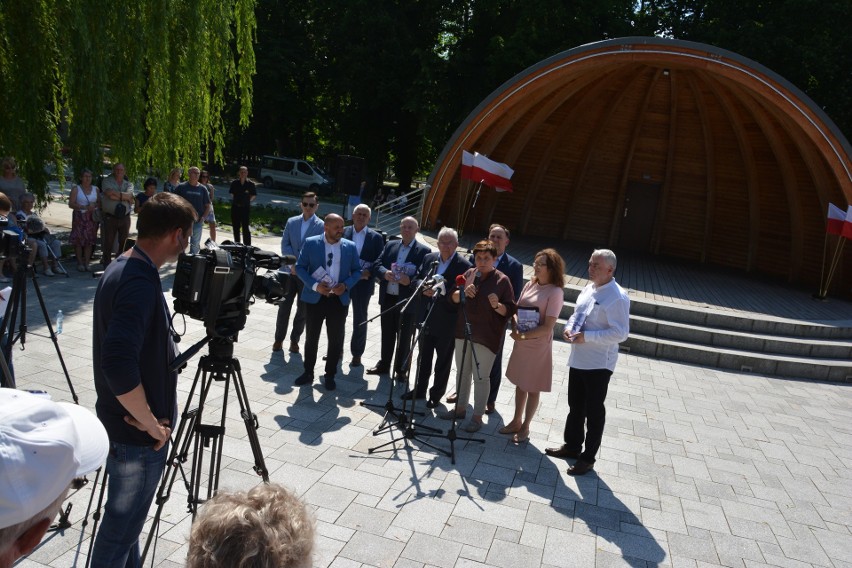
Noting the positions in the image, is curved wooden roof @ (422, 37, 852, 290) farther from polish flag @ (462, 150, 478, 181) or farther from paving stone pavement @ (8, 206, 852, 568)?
paving stone pavement @ (8, 206, 852, 568)

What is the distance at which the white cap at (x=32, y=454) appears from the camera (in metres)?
1.52

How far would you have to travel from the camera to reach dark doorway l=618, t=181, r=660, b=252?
18.9 meters

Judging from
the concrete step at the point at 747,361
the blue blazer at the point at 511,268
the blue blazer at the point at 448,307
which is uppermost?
the blue blazer at the point at 511,268

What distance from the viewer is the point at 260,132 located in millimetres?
36969

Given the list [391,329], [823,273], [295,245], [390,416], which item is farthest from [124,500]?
[823,273]

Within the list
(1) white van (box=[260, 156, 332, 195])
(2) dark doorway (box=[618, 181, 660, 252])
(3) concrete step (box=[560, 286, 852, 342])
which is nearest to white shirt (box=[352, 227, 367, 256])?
(3) concrete step (box=[560, 286, 852, 342])

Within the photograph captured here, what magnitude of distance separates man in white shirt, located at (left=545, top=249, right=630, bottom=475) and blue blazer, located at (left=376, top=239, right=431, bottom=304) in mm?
2363

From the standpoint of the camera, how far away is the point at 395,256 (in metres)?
7.72

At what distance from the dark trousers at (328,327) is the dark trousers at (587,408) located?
270 cm

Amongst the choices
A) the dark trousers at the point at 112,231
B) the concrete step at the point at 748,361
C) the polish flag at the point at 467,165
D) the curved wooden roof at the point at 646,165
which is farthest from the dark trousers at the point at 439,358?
the curved wooden roof at the point at 646,165

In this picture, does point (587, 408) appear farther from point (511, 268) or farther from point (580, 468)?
point (511, 268)

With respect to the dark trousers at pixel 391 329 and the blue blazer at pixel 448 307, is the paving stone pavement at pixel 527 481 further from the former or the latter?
the blue blazer at pixel 448 307

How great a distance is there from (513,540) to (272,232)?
15200 mm

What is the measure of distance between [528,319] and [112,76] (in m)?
8.64
